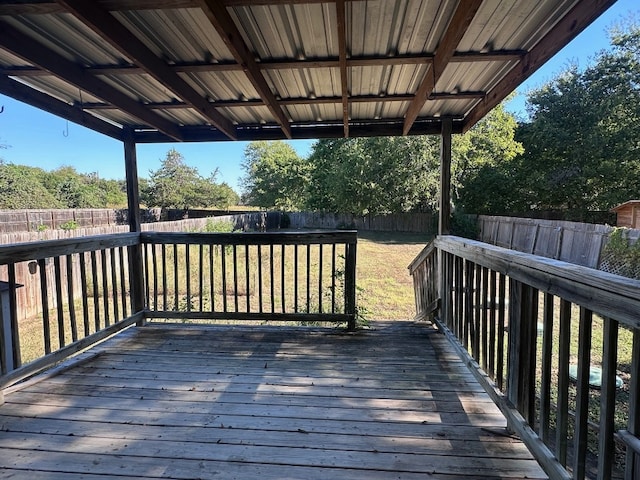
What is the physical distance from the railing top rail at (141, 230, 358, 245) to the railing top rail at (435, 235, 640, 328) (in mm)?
1616

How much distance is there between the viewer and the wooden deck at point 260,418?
1.59m

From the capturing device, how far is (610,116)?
15695mm

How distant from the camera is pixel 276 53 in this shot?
2.35 metres

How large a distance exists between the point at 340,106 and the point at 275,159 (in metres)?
30.5

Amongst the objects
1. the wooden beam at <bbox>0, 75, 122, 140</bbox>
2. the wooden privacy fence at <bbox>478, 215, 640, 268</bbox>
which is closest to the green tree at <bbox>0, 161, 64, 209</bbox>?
the wooden beam at <bbox>0, 75, 122, 140</bbox>

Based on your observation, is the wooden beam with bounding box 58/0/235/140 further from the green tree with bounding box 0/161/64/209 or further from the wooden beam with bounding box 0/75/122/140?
the green tree with bounding box 0/161/64/209

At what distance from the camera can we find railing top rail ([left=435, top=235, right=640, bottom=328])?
40.0 inches

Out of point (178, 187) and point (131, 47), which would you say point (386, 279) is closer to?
point (131, 47)

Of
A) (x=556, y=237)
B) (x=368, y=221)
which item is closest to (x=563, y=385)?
(x=556, y=237)

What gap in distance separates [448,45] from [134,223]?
11.8ft

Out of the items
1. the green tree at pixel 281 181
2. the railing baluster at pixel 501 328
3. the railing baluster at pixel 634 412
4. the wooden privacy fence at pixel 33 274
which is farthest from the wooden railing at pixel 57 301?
the green tree at pixel 281 181

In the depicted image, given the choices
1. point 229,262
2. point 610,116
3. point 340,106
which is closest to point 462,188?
point 610,116

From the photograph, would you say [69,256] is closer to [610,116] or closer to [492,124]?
[492,124]

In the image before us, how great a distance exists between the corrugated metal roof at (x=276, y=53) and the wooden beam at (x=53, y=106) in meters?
0.01
